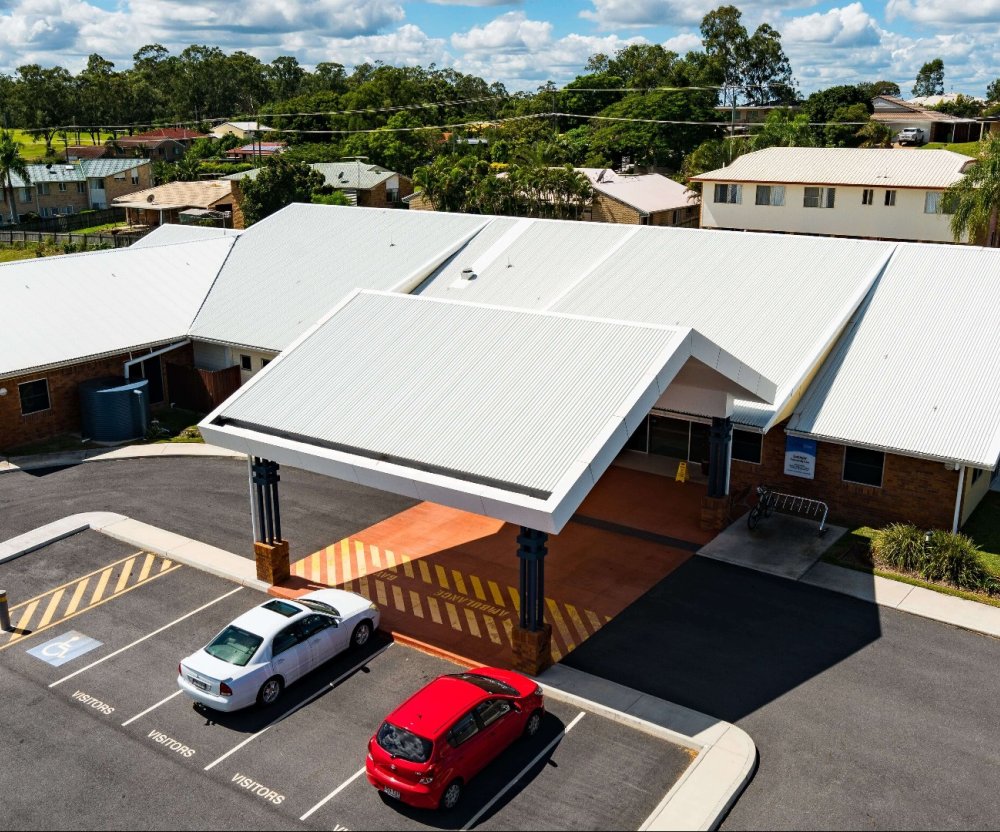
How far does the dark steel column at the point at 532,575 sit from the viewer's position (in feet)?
64.8

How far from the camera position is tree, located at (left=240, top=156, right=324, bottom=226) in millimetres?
74125

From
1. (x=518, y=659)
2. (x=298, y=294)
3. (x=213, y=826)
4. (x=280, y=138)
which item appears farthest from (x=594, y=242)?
(x=280, y=138)

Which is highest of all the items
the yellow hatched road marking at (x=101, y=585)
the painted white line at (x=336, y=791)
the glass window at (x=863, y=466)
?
the glass window at (x=863, y=466)

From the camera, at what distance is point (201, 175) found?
106250mm

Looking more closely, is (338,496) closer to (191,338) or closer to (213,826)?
(191,338)

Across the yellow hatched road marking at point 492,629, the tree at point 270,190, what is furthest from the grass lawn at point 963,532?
the tree at point 270,190

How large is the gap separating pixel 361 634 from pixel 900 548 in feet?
46.1

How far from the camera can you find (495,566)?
1022 inches

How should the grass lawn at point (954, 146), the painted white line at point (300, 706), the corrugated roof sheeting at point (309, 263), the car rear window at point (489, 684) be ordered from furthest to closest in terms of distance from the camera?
the grass lawn at point (954, 146) → the corrugated roof sheeting at point (309, 263) → the painted white line at point (300, 706) → the car rear window at point (489, 684)

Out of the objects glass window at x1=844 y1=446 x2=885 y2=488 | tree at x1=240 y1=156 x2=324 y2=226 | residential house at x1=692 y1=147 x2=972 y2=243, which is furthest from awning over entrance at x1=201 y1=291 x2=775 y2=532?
tree at x1=240 y1=156 x2=324 y2=226

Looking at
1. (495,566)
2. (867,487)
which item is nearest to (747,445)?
(867,487)

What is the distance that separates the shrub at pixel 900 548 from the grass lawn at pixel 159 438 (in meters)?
21.9

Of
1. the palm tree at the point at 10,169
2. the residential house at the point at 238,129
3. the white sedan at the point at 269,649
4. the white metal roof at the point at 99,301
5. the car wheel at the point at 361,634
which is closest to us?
the white sedan at the point at 269,649

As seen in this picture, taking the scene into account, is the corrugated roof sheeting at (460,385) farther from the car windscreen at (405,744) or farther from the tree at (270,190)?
the tree at (270,190)
